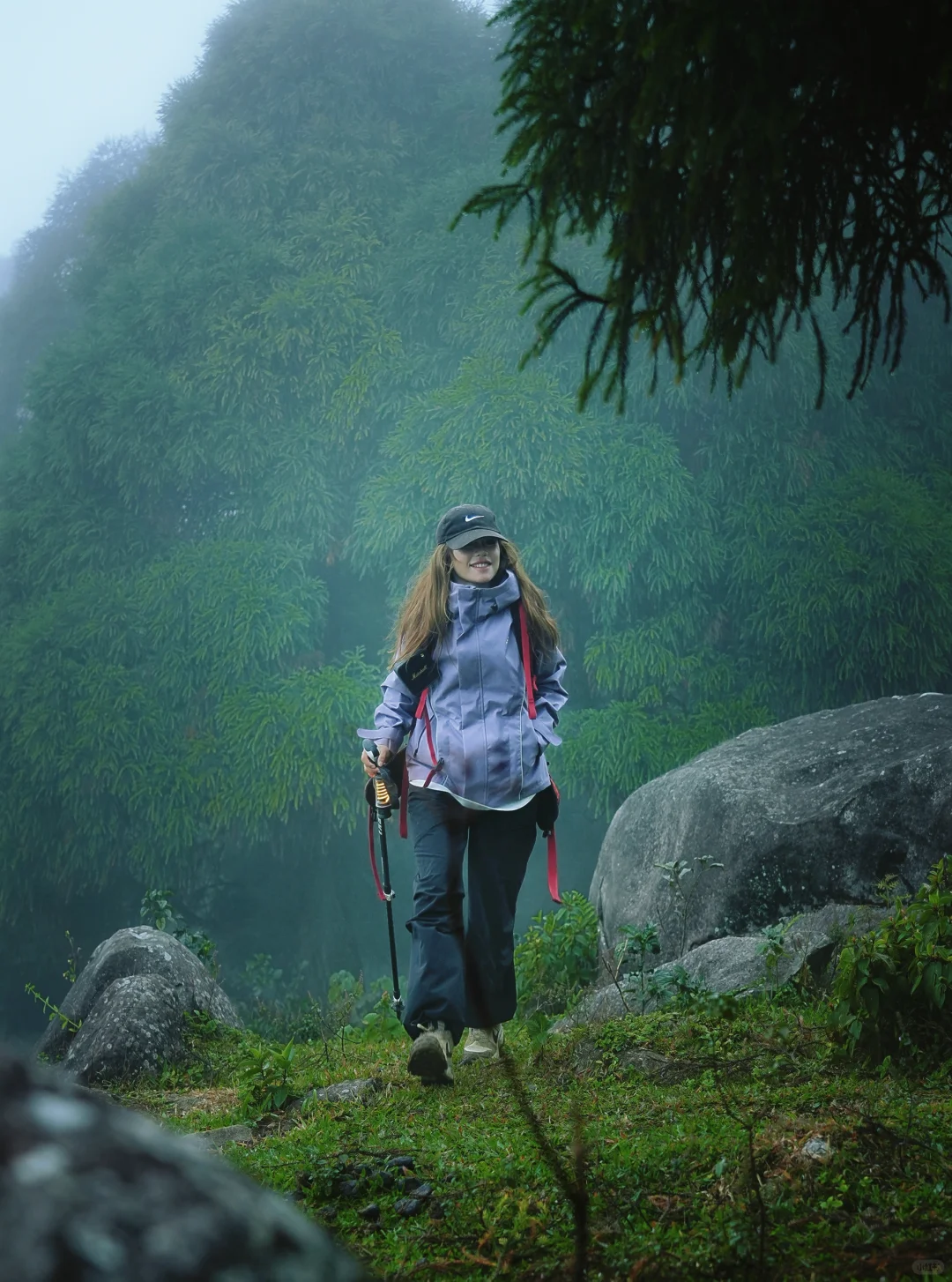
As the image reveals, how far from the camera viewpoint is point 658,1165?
2.38 m

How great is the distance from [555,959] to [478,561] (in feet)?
11.7

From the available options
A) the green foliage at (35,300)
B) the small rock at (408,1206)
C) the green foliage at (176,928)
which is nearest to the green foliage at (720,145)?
the small rock at (408,1206)

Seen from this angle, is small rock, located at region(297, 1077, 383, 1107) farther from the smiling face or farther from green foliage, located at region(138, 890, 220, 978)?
green foliage, located at region(138, 890, 220, 978)

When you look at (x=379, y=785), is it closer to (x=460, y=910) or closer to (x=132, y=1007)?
(x=460, y=910)

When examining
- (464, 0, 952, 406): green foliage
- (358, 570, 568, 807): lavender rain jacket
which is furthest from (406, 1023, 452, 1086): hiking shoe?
(464, 0, 952, 406): green foliage

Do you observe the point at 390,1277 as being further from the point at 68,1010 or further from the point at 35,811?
the point at 35,811

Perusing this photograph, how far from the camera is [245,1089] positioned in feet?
14.0

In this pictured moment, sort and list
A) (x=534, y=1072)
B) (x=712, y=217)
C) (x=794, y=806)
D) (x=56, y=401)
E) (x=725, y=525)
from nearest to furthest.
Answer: (x=712, y=217) < (x=534, y=1072) < (x=794, y=806) < (x=725, y=525) < (x=56, y=401)

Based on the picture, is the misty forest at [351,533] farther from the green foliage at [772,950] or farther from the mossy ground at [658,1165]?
the mossy ground at [658,1165]

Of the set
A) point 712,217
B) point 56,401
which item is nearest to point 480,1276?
→ point 712,217

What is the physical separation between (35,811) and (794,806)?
10.2 meters

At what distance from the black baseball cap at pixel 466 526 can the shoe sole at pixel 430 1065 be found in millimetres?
2097

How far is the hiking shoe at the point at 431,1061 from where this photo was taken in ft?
13.1

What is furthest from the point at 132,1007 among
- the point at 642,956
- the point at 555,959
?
the point at 642,956
